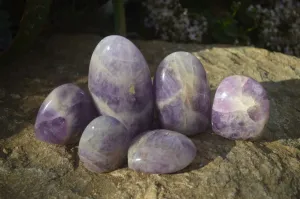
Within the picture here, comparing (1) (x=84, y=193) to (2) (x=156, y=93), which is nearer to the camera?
(1) (x=84, y=193)

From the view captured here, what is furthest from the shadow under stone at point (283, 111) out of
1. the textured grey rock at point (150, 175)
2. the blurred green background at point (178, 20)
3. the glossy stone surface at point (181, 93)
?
the blurred green background at point (178, 20)

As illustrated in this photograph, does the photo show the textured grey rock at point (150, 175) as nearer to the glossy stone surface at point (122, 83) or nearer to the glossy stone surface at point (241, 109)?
the glossy stone surface at point (241, 109)

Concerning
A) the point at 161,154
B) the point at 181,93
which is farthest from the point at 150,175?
the point at 181,93

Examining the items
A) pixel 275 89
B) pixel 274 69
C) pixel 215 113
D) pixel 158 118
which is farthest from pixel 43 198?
pixel 274 69

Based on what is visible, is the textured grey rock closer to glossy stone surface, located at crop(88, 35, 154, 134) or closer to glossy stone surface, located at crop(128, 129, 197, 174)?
glossy stone surface, located at crop(128, 129, 197, 174)

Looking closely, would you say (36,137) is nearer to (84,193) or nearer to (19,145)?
(19,145)

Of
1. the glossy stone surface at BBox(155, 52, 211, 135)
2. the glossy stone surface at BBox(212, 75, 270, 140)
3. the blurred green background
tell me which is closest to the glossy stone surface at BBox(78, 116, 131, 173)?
the glossy stone surface at BBox(155, 52, 211, 135)

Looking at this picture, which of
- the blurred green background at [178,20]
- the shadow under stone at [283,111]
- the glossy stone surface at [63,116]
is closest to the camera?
the glossy stone surface at [63,116]
